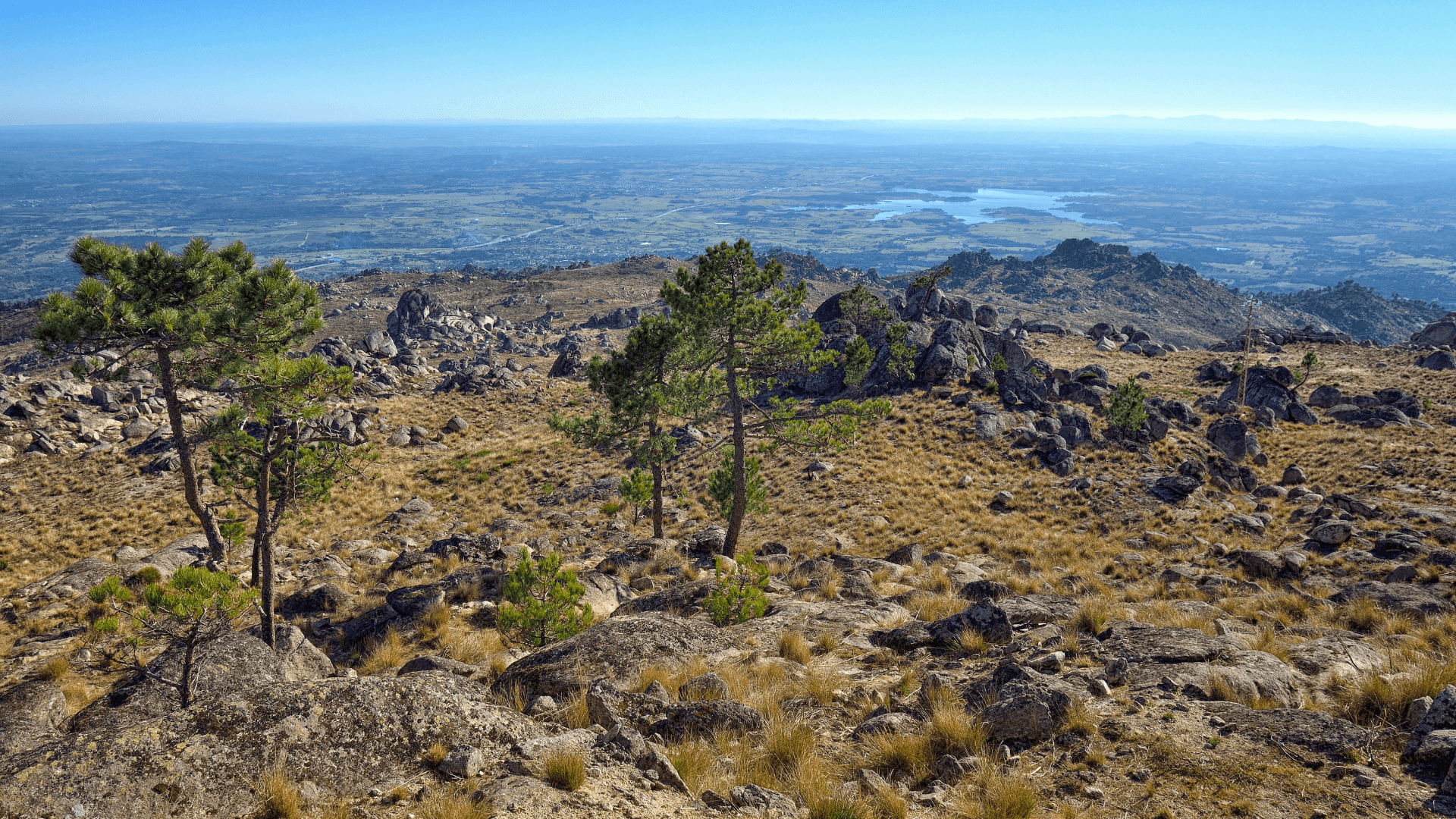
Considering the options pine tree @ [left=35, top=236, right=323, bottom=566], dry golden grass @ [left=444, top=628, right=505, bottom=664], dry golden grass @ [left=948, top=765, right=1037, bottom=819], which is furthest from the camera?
dry golden grass @ [left=444, top=628, right=505, bottom=664]

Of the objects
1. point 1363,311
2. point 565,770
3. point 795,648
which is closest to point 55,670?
point 565,770

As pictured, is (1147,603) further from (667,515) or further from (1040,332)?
(1040,332)

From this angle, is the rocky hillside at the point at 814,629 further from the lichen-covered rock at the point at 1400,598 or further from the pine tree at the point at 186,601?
the pine tree at the point at 186,601

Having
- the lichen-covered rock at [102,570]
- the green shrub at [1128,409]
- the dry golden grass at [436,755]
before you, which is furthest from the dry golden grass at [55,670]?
the green shrub at [1128,409]

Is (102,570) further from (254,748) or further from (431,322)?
(431,322)

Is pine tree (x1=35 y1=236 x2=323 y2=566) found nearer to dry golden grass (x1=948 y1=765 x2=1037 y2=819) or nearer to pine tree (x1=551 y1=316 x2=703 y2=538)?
pine tree (x1=551 y1=316 x2=703 y2=538)

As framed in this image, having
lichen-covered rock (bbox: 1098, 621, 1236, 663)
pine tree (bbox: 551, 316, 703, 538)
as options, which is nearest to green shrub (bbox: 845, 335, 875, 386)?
pine tree (bbox: 551, 316, 703, 538)
